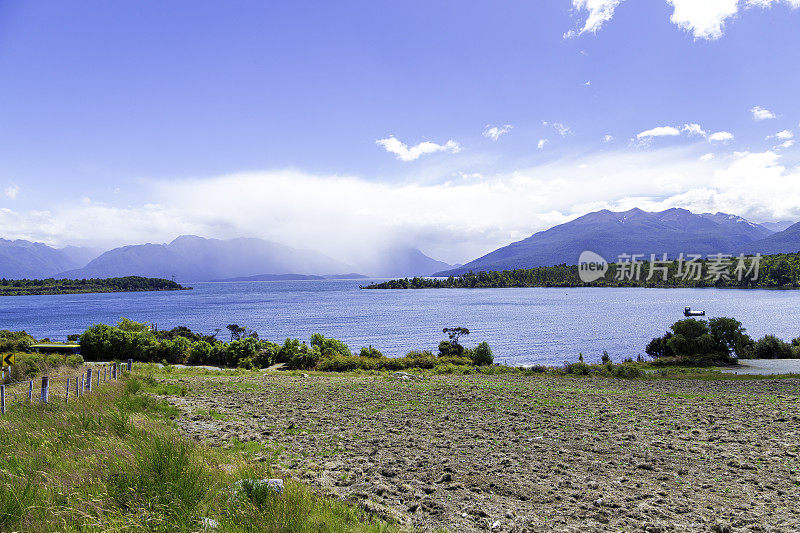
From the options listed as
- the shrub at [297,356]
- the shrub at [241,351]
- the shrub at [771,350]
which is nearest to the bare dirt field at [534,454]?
the shrub at [297,356]

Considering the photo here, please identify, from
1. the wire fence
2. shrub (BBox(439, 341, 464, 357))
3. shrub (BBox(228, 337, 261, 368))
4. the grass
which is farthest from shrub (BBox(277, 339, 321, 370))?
the grass

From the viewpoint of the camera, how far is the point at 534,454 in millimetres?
9602

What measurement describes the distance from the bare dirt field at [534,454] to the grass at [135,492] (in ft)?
4.96

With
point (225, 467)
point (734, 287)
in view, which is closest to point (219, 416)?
point (225, 467)

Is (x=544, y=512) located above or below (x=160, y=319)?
above

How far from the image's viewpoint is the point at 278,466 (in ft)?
27.0

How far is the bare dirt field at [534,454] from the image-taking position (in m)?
6.67

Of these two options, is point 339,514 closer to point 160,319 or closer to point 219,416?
point 219,416

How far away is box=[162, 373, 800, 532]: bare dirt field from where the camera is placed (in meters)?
6.67

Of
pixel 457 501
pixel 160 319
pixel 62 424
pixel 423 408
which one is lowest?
pixel 160 319

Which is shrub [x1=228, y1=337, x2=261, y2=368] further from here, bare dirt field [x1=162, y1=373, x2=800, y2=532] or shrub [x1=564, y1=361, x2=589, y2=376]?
shrub [x1=564, y1=361, x2=589, y2=376]

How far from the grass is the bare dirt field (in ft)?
4.96

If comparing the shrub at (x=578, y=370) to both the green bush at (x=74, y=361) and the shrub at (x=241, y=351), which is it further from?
the green bush at (x=74, y=361)

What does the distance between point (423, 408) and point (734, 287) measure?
714ft
